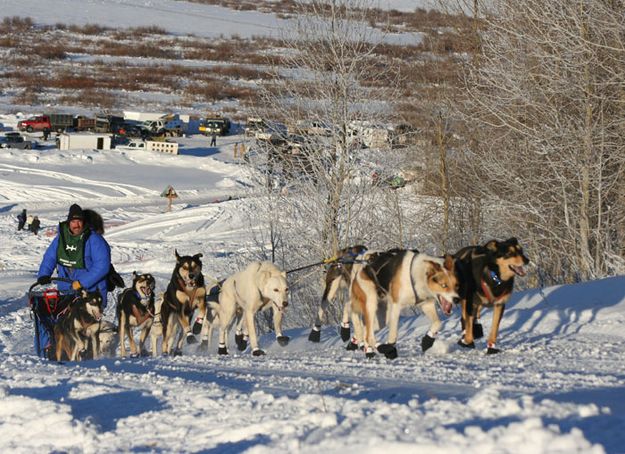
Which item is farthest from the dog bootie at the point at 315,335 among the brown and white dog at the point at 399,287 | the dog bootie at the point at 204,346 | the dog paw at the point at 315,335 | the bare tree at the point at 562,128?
the bare tree at the point at 562,128

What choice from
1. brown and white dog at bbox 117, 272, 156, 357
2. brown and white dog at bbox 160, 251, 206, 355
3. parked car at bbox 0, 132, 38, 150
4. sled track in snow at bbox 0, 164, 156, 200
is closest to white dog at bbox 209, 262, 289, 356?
brown and white dog at bbox 160, 251, 206, 355

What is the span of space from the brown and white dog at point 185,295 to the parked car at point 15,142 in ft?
148

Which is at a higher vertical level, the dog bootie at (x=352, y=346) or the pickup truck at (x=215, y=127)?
the pickup truck at (x=215, y=127)

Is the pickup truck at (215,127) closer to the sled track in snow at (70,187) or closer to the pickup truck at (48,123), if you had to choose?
the pickup truck at (48,123)

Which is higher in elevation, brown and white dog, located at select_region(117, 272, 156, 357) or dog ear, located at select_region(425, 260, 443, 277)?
dog ear, located at select_region(425, 260, 443, 277)

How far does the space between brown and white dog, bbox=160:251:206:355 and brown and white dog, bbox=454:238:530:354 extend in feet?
9.44

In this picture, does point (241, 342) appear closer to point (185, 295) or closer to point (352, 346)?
point (185, 295)

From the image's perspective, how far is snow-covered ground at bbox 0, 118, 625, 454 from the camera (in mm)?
4352

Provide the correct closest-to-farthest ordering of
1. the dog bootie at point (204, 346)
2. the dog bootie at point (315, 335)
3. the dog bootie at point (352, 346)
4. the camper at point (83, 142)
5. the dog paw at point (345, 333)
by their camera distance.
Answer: the dog bootie at point (352, 346) < the dog paw at point (345, 333) < the dog bootie at point (315, 335) < the dog bootie at point (204, 346) < the camper at point (83, 142)

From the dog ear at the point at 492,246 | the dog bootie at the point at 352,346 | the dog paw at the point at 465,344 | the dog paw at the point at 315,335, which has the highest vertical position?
the dog ear at the point at 492,246

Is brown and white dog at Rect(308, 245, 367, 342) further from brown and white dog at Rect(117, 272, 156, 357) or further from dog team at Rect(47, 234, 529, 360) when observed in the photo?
brown and white dog at Rect(117, 272, 156, 357)

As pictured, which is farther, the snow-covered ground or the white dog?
the white dog

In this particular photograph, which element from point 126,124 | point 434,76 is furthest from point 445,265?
point 126,124

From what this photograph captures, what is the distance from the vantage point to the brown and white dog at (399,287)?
7.66 metres
